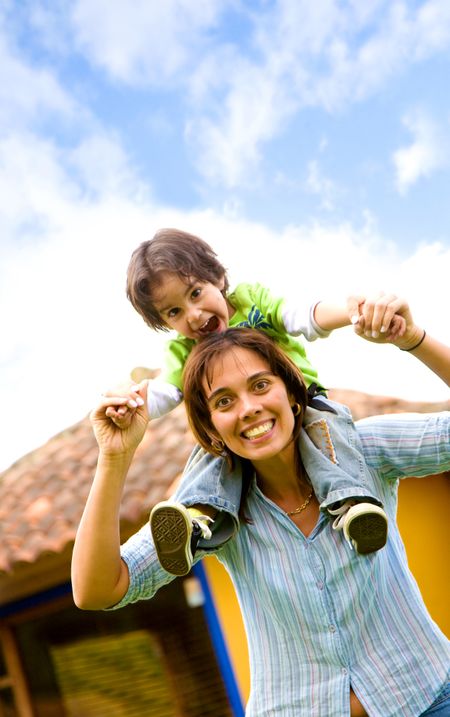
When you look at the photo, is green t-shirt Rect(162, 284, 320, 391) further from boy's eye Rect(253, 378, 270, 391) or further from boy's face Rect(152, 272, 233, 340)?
boy's eye Rect(253, 378, 270, 391)

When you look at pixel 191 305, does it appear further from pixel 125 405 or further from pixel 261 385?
pixel 125 405

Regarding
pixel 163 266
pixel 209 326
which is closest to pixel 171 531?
pixel 209 326

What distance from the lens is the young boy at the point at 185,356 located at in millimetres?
2062

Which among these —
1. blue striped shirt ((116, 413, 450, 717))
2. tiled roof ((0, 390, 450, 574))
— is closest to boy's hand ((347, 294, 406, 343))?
blue striped shirt ((116, 413, 450, 717))

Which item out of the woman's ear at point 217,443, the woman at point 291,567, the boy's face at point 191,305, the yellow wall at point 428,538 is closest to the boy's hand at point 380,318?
the woman at point 291,567

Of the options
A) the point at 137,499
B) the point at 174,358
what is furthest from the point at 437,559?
the point at 174,358

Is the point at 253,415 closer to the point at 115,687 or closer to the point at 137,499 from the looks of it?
the point at 137,499

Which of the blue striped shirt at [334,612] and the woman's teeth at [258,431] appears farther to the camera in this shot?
the woman's teeth at [258,431]

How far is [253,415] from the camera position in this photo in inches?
86.9

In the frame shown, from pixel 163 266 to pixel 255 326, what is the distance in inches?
15.3

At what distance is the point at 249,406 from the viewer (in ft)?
7.25

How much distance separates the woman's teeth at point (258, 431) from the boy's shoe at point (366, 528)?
0.98 feet

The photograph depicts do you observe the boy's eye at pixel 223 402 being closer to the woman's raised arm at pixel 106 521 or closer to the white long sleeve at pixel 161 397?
the woman's raised arm at pixel 106 521

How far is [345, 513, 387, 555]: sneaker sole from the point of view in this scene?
2043 mm
